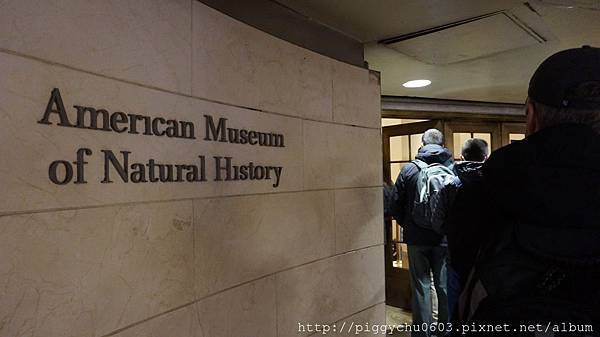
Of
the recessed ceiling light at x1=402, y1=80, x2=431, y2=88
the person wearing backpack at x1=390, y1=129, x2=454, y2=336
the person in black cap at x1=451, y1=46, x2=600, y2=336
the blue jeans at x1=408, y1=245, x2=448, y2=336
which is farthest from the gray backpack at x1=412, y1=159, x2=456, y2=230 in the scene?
the person in black cap at x1=451, y1=46, x2=600, y2=336

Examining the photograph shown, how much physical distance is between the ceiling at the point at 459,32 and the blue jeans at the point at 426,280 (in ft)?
4.22

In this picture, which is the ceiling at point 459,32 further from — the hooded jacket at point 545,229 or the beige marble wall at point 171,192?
the hooded jacket at point 545,229

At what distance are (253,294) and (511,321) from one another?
0.92 metres

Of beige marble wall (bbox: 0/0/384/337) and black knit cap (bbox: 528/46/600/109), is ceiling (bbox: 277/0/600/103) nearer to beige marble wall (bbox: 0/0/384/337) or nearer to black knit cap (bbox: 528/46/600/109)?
beige marble wall (bbox: 0/0/384/337)

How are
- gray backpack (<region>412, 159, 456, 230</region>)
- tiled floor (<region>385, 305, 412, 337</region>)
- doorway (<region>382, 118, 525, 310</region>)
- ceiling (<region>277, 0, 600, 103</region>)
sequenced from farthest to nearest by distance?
doorway (<region>382, 118, 525, 310</region>)
tiled floor (<region>385, 305, 412, 337</region>)
gray backpack (<region>412, 159, 456, 230</region>)
ceiling (<region>277, 0, 600, 103</region>)

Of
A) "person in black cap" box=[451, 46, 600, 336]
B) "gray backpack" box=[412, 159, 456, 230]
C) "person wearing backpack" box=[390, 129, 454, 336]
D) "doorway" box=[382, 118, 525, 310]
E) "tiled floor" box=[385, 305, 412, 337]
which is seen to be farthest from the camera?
"doorway" box=[382, 118, 525, 310]

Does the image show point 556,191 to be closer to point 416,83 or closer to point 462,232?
point 462,232

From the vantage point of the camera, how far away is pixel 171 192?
1161 millimetres

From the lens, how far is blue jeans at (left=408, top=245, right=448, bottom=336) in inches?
114

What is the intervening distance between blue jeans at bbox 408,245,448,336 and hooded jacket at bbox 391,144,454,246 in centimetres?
6

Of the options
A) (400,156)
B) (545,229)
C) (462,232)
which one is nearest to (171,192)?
(462,232)

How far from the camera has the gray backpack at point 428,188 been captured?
8.79 ft

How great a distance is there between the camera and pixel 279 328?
60.7 inches

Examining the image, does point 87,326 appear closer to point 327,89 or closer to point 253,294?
point 253,294
